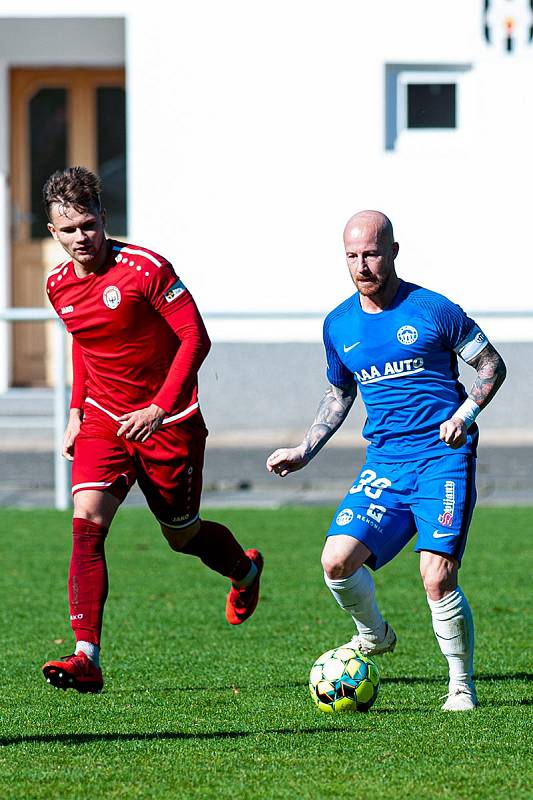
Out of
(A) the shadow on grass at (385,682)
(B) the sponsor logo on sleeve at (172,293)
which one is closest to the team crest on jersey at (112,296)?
(B) the sponsor logo on sleeve at (172,293)

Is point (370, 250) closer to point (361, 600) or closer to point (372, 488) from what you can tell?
point (372, 488)

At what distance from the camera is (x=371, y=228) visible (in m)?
5.38

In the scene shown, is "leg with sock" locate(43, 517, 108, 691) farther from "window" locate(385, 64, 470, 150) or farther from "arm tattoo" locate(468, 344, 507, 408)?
"window" locate(385, 64, 470, 150)

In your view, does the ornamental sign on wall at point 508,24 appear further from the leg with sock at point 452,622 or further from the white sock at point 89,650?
the white sock at point 89,650

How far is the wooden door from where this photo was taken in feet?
55.6

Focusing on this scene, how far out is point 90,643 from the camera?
5.64 m

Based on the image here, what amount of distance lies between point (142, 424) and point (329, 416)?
722mm

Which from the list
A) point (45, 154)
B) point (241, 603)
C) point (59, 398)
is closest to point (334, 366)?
point (241, 603)

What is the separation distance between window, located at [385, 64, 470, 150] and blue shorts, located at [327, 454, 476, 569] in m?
10.6

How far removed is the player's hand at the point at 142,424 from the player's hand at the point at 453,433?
1051 millimetres

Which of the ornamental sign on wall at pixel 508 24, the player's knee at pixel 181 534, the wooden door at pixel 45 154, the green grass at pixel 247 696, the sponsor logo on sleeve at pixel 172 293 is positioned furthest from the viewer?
the wooden door at pixel 45 154

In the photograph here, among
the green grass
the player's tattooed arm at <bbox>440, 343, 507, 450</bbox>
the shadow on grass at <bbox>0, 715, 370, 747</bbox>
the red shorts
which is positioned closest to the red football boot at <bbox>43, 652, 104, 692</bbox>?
the green grass

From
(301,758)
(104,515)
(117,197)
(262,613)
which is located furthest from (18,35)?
(301,758)

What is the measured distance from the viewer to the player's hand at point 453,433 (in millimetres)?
5188
